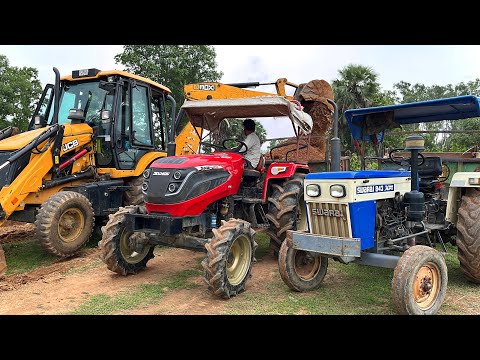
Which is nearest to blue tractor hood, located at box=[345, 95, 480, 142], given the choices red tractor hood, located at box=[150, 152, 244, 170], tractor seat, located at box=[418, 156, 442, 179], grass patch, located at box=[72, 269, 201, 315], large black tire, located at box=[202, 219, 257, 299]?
tractor seat, located at box=[418, 156, 442, 179]

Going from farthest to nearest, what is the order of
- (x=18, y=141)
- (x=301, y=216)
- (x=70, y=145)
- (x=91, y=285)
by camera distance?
(x=70, y=145) → (x=18, y=141) → (x=301, y=216) → (x=91, y=285)

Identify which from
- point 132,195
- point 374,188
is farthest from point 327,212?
point 132,195

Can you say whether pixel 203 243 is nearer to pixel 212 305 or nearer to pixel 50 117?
pixel 212 305

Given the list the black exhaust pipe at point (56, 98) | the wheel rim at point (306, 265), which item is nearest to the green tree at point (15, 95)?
the black exhaust pipe at point (56, 98)

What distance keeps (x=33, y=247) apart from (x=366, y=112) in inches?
239

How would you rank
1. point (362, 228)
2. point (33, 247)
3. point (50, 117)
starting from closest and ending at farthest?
point (362, 228), point (33, 247), point (50, 117)

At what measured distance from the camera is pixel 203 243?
16.9 feet

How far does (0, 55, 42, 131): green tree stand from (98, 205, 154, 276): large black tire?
1729cm

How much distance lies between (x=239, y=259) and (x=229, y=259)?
168mm

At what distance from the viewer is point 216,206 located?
19.4ft

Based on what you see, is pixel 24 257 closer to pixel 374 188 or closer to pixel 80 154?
pixel 80 154

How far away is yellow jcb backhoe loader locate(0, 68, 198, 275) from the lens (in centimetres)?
653

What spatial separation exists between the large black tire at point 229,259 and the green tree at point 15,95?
18620mm

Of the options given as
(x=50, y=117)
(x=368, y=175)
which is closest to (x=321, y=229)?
(x=368, y=175)
